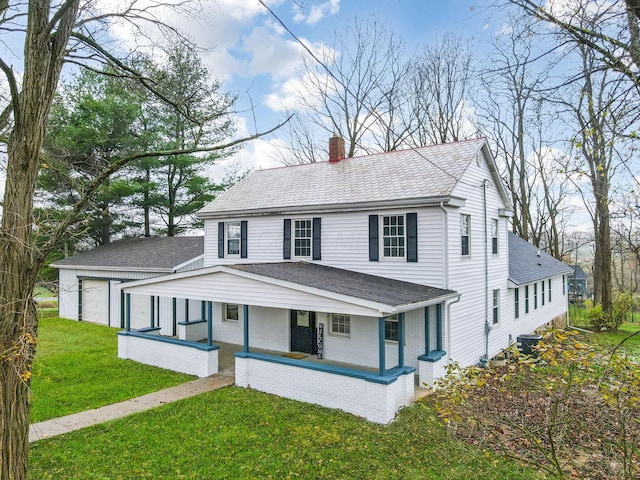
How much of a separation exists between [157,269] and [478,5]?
621 inches

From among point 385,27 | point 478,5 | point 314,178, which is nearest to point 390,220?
point 314,178

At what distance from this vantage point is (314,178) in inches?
609

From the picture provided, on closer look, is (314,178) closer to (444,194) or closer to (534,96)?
(444,194)

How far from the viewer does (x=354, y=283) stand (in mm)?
10844

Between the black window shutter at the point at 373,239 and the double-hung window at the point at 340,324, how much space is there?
200cm

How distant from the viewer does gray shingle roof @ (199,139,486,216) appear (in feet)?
39.9

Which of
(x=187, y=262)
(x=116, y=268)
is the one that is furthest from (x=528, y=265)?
(x=116, y=268)

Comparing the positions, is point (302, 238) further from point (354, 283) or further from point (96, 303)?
point (96, 303)

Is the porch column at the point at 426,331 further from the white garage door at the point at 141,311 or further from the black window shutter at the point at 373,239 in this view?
the white garage door at the point at 141,311

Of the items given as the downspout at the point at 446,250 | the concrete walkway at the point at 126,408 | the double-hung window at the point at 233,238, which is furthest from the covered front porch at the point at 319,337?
the double-hung window at the point at 233,238

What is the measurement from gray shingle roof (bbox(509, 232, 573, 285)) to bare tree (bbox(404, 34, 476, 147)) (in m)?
9.98

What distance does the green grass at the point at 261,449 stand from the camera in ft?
21.6

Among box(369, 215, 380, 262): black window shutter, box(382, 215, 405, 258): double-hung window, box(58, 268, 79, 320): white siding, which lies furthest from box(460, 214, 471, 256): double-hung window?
box(58, 268, 79, 320): white siding

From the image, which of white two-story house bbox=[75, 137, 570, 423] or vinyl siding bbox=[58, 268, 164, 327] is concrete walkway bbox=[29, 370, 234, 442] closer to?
white two-story house bbox=[75, 137, 570, 423]
